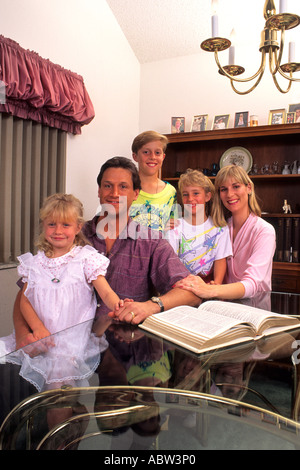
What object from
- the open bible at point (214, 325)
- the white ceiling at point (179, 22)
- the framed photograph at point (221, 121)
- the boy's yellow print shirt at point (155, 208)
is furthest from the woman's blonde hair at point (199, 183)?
the white ceiling at point (179, 22)

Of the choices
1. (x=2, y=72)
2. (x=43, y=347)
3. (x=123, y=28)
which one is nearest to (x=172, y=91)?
(x=123, y=28)

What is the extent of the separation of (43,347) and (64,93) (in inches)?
97.7

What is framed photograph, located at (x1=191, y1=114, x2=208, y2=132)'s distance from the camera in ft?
13.1

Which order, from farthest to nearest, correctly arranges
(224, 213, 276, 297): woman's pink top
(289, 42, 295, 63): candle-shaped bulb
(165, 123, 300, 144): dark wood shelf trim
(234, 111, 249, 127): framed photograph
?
1. (234, 111, 249, 127): framed photograph
2. (165, 123, 300, 144): dark wood shelf trim
3. (289, 42, 295, 63): candle-shaped bulb
4. (224, 213, 276, 297): woman's pink top

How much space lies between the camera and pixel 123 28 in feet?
13.7

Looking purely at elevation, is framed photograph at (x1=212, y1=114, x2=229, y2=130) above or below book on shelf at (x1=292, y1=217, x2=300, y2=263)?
above

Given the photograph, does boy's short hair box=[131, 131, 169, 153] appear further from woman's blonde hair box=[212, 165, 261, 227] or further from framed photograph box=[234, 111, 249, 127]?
framed photograph box=[234, 111, 249, 127]

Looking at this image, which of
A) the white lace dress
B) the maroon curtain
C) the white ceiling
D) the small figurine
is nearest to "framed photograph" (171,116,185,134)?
the white ceiling

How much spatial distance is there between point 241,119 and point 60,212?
8.98 feet

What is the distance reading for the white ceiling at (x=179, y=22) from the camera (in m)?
3.64

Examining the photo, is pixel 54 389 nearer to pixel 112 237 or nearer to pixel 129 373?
pixel 129 373

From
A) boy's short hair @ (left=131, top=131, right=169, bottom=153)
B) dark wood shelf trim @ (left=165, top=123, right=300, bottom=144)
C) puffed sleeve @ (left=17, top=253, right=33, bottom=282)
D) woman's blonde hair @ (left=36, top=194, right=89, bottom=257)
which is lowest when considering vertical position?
puffed sleeve @ (left=17, top=253, right=33, bottom=282)

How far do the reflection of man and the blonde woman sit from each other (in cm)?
42

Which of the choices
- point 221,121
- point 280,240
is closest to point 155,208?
point 280,240
